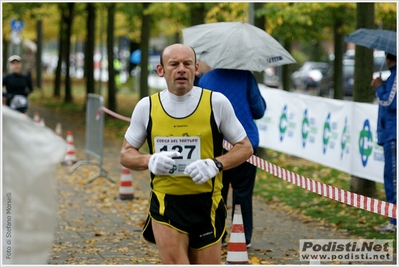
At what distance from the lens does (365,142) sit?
1198cm

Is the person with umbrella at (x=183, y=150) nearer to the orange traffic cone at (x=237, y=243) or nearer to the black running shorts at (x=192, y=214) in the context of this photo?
the black running shorts at (x=192, y=214)

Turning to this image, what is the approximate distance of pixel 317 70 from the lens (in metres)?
51.6

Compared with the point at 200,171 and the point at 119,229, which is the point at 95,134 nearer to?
the point at 119,229

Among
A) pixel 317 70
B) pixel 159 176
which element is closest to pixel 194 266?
pixel 159 176

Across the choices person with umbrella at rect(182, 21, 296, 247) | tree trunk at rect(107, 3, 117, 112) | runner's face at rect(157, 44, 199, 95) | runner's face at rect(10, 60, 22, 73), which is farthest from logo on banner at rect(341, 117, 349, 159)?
tree trunk at rect(107, 3, 117, 112)

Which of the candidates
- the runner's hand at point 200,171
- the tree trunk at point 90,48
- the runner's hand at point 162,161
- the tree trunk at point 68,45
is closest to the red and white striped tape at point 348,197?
the runner's hand at point 200,171

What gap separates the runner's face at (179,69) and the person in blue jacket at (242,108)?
3223 millimetres

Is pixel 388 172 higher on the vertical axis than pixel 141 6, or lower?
lower

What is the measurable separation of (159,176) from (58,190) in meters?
8.42

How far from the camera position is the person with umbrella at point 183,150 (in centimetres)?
542

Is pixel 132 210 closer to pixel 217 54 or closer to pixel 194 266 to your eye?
pixel 217 54

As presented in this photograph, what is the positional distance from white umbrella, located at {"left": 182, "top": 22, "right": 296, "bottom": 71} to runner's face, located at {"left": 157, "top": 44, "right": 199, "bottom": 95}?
127 inches

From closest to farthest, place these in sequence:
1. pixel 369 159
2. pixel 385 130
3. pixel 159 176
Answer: pixel 159 176
pixel 385 130
pixel 369 159

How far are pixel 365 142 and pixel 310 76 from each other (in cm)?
3829
